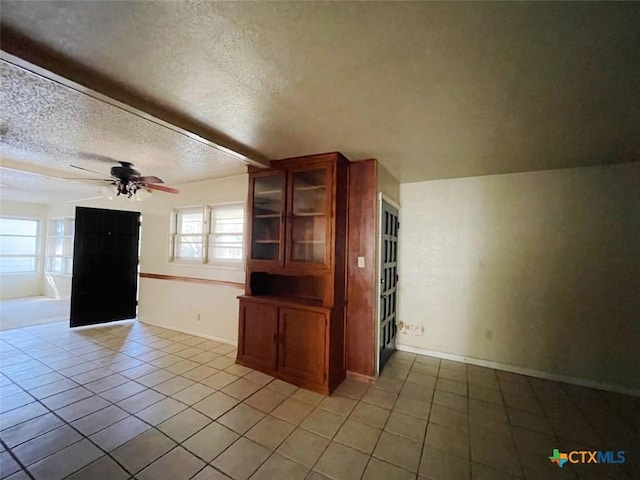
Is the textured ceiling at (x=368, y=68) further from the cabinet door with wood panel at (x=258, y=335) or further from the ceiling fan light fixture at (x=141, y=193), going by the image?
the cabinet door with wood panel at (x=258, y=335)

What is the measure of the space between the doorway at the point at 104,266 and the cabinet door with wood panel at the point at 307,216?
3.90m

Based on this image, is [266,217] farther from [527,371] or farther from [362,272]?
[527,371]

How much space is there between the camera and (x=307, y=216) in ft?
10.2

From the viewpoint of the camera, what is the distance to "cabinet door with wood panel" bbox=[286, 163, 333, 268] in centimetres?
298

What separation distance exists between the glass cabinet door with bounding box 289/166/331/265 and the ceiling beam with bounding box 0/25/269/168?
102 cm

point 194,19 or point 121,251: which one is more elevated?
point 194,19

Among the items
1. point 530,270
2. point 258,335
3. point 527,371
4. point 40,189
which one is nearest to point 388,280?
point 530,270

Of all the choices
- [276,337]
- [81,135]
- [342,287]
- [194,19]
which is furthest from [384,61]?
[81,135]

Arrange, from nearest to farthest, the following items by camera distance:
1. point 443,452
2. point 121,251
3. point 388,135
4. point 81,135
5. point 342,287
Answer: point 443,452 < point 388,135 < point 81,135 < point 342,287 < point 121,251

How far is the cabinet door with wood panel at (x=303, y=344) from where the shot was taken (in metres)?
2.71

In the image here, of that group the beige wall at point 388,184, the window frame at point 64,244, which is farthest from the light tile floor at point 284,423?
the window frame at point 64,244

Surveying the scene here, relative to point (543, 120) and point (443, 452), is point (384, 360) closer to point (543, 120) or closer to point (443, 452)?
point (443, 452)

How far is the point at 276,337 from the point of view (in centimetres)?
297

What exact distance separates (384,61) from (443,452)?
8.53ft
